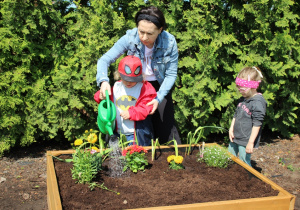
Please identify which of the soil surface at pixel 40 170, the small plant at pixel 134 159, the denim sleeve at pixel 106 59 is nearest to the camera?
the small plant at pixel 134 159

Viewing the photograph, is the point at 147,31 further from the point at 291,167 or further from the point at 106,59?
the point at 291,167

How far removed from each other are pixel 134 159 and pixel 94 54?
1738mm

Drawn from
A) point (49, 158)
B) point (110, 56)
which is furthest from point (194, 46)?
point (49, 158)

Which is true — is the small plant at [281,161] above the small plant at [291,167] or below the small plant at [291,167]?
above

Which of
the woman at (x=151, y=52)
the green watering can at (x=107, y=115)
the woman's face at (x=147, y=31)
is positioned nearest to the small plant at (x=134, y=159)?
the green watering can at (x=107, y=115)

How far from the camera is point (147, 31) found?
8.51ft

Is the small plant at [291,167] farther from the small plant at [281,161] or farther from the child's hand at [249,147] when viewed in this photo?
the child's hand at [249,147]

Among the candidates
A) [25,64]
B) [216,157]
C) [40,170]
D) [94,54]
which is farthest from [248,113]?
[25,64]

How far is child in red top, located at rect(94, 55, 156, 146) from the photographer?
103 inches

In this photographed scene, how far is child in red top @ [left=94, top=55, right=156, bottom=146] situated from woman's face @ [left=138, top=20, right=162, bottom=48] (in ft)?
0.63

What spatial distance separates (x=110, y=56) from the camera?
2.86 m

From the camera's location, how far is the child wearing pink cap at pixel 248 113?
2918mm

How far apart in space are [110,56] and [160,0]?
4.93 ft

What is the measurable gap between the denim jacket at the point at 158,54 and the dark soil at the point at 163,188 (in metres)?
0.76
